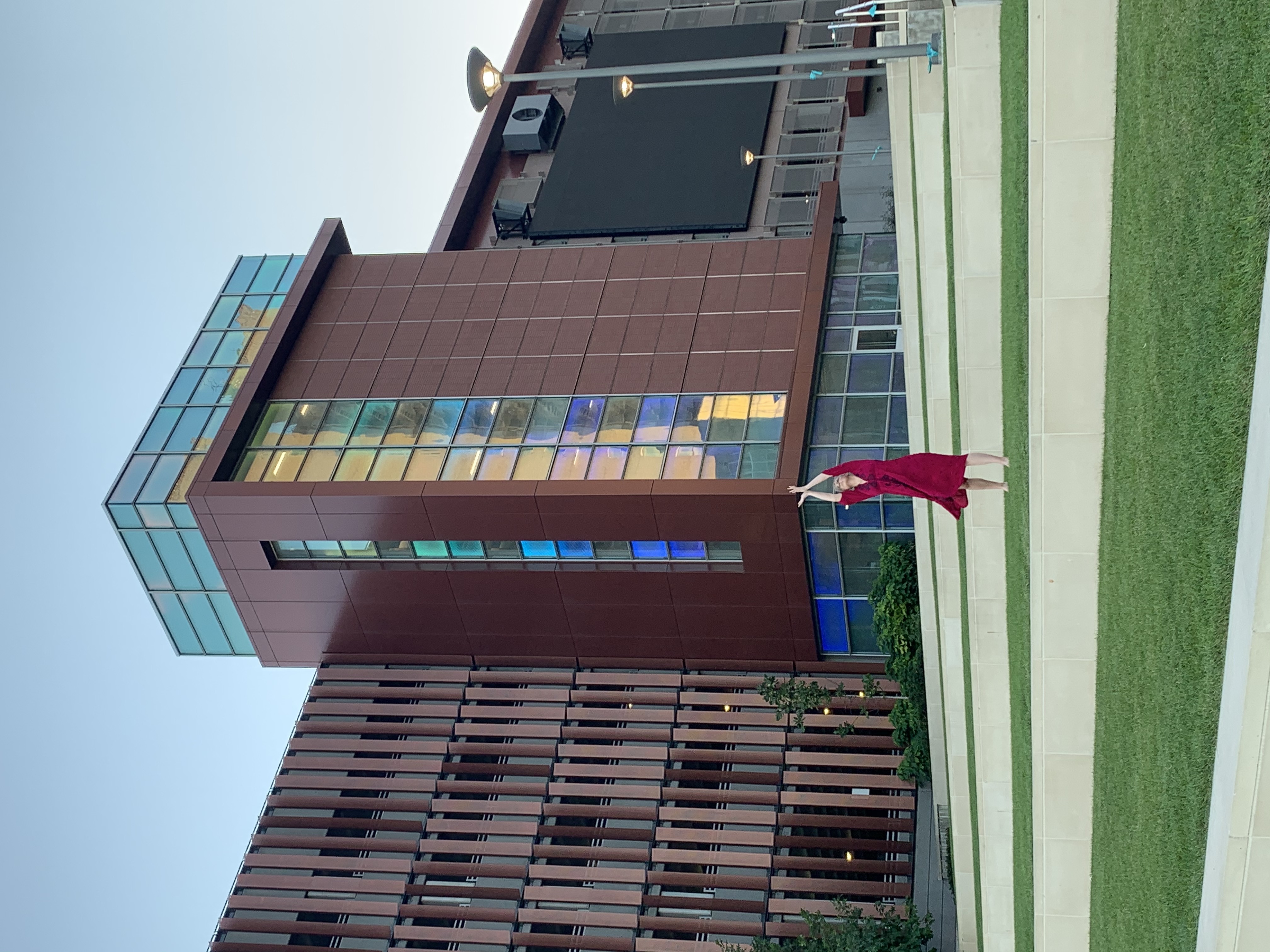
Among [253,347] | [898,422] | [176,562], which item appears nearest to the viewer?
[898,422]

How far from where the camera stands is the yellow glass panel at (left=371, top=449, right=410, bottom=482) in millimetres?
32812

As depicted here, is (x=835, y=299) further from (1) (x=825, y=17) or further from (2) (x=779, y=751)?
(1) (x=825, y=17)

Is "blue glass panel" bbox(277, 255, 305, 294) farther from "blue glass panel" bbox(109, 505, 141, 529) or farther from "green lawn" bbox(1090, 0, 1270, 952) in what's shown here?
"green lawn" bbox(1090, 0, 1270, 952)

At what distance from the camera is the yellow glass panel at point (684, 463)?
30.7 metres

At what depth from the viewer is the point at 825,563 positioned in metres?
30.6

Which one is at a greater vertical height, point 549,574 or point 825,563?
point 825,563

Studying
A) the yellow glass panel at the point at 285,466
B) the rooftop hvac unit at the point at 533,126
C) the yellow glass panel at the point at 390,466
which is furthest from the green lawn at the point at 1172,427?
the rooftop hvac unit at the point at 533,126

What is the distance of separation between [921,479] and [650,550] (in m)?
17.1

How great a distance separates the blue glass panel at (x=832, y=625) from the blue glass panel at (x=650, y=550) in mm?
3770

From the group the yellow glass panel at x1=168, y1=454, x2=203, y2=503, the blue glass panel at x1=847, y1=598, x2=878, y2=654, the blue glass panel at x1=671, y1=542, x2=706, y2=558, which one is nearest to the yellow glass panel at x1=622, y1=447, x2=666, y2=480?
the blue glass panel at x1=671, y1=542, x2=706, y2=558

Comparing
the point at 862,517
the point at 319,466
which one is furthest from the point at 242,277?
the point at 862,517

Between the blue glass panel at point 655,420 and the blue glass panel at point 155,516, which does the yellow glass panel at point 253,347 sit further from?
the blue glass panel at point 655,420

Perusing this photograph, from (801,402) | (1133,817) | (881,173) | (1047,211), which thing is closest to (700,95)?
(881,173)

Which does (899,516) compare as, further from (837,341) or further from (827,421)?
(837,341)
